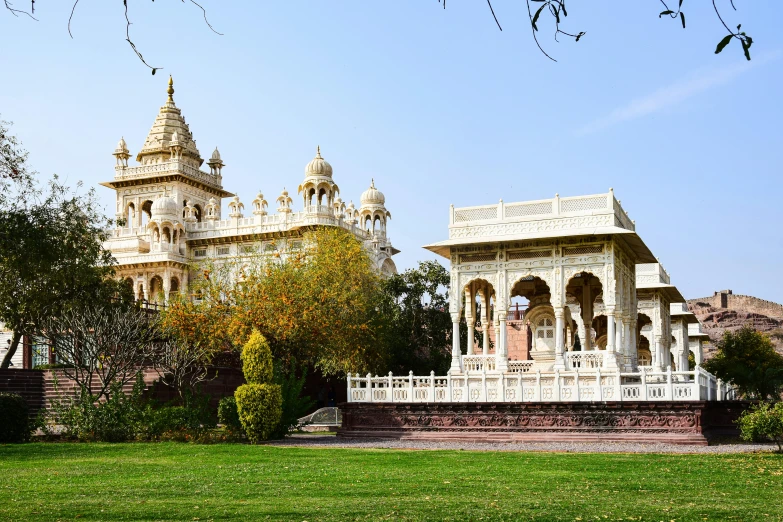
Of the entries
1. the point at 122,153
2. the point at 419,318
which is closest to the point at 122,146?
the point at 122,153

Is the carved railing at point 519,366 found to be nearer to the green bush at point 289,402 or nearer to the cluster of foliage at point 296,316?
the cluster of foliage at point 296,316

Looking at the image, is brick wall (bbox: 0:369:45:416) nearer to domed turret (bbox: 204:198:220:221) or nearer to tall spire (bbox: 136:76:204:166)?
domed turret (bbox: 204:198:220:221)

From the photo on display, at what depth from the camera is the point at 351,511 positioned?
33.8 ft

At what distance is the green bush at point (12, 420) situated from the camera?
22141 millimetres

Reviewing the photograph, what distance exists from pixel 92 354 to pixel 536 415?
39.9 ft

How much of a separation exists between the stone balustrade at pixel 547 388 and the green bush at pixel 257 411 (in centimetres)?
288

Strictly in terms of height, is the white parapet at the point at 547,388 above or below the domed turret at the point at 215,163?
below

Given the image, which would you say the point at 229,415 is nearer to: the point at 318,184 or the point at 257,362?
the point at 257,362

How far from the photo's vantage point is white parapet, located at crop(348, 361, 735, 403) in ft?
75.7

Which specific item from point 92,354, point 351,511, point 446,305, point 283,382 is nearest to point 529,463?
point 351,511

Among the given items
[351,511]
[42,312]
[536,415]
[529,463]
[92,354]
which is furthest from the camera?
[42,312]

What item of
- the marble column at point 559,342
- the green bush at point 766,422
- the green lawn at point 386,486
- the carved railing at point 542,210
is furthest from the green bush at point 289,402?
the green bush at point 766,422

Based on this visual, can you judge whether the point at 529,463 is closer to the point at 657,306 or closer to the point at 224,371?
the point at 224,371

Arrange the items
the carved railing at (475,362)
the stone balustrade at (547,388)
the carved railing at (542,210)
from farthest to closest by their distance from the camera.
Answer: the carved railing at (475,362) → the carved railing at (542,210) → the stone balustrade at (547,388)
